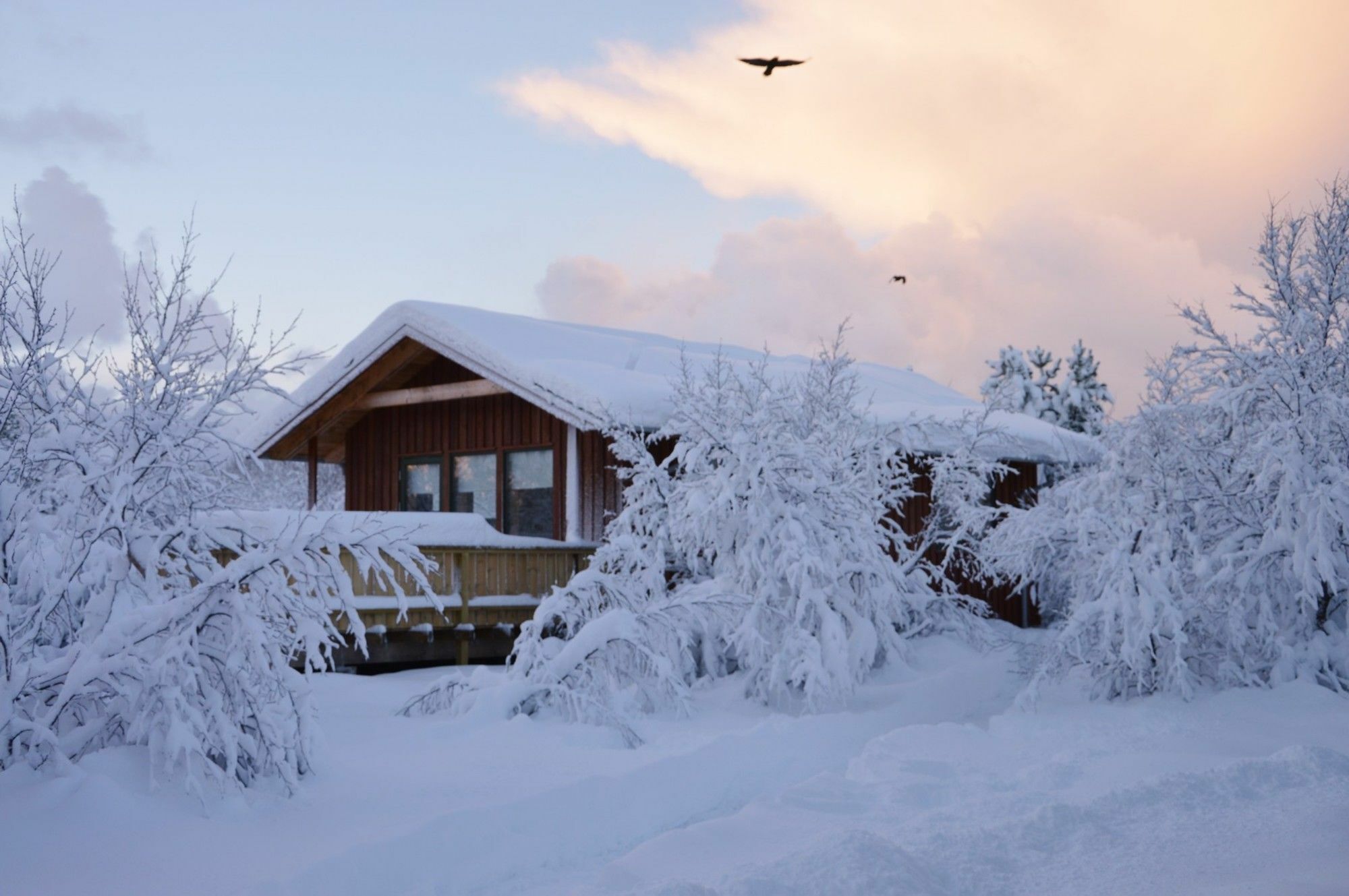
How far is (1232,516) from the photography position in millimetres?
12406

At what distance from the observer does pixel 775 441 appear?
484 inches

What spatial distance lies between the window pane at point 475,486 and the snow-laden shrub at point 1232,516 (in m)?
8.72

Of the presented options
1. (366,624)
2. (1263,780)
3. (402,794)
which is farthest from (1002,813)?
(366,624)

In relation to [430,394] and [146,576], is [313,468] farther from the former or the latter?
[146,576]

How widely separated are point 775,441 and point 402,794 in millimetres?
5974

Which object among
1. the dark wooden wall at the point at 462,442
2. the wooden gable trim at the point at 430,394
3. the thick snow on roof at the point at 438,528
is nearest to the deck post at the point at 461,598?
the thick snow on roof at the point at 438,528

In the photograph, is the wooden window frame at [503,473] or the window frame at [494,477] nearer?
the wooden window frame at [503,473]

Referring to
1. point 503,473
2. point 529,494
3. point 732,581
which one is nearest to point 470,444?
point 503,473

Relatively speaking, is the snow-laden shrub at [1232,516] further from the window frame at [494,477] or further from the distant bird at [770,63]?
the window frame at [494,477]

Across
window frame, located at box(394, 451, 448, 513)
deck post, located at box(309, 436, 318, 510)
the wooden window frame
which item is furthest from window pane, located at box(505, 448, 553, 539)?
deck post, located at box(309, 436, 318, 510)

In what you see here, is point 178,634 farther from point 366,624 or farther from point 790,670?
point 366,624

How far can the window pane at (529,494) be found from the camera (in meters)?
18.4

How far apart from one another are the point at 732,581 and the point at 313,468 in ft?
35.4

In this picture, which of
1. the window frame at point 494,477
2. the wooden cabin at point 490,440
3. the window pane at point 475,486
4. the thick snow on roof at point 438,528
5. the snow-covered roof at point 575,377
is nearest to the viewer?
the thick snow on roof at point 438,528
